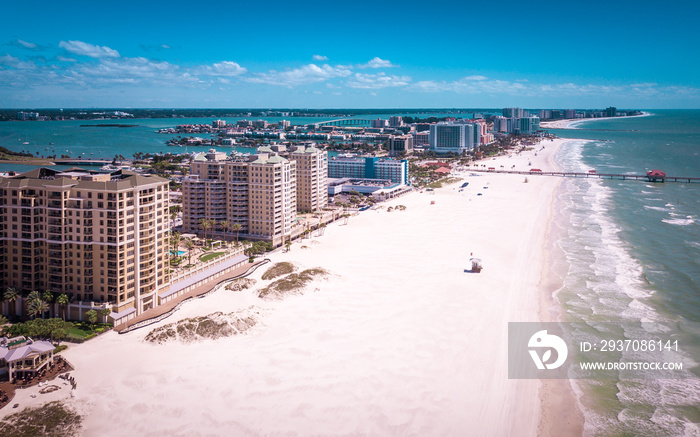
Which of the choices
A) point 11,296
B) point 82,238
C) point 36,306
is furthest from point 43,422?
point 82,238

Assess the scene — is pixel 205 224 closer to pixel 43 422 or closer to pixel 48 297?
pixel 48 297

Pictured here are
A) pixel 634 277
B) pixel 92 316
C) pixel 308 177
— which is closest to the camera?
pixel 92 316

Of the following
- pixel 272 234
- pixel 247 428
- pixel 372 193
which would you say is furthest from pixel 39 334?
pixel 372 193

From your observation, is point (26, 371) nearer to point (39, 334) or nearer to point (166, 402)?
point (39, 334)

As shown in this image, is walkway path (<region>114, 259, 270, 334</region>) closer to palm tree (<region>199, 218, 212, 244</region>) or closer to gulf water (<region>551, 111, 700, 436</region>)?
palm tree (<region>199, 218, 212, 244</region>)

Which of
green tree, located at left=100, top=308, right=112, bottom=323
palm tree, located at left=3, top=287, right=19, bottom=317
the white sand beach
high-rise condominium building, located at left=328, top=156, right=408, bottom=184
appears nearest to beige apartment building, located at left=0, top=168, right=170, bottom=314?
green tree, located at left=100, top=308, right=112, bottom=323

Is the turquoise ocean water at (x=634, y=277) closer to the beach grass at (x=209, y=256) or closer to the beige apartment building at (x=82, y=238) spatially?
the beige apartment building at (x=82, y=238)
